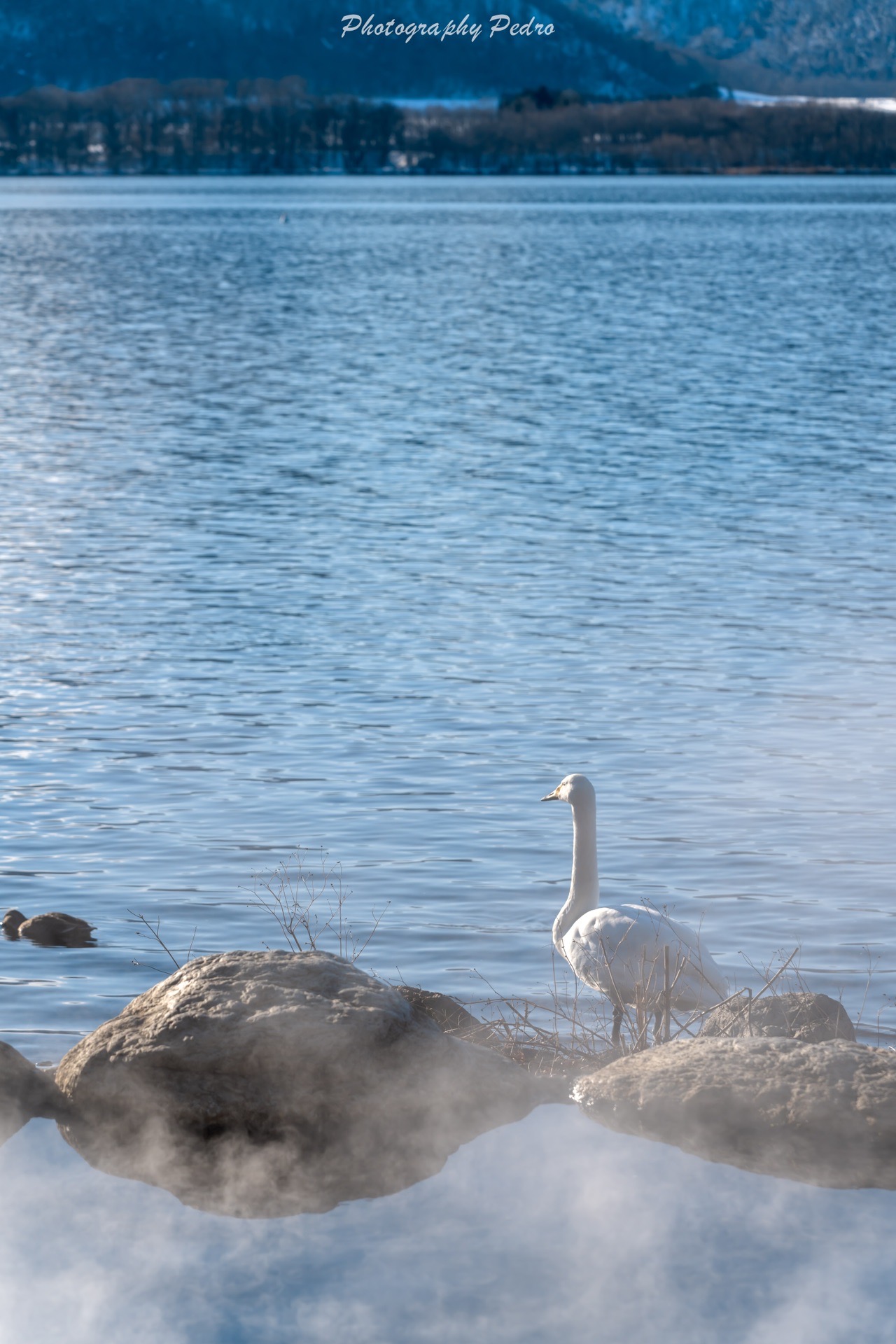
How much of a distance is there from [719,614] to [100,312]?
57612 mm

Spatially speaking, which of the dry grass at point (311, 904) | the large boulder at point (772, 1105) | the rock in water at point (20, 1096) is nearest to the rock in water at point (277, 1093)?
the rock in water at point (20, 1096)

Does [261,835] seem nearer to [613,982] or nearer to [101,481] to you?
[613,982]

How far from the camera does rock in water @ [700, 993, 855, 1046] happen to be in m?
11.1

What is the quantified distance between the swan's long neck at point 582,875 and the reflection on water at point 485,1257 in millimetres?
2008

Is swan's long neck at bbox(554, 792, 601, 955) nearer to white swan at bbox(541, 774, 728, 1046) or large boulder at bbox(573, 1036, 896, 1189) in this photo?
white swan at bbox(541, 774, 728, 1046)

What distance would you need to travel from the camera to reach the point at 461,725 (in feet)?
63.2

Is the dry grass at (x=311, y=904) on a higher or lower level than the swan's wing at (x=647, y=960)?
lower

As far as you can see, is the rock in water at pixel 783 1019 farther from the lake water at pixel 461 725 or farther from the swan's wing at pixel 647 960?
the lake water at pixel 461 725

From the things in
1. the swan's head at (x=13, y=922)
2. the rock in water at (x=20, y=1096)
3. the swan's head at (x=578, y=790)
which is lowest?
the swan's head at (x=13, y=922)

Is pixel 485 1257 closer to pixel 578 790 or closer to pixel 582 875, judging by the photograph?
pixel 582 875

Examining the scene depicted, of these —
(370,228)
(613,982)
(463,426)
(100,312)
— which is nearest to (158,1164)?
(613,982)

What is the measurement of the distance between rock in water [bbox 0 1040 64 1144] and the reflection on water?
0.57 ft

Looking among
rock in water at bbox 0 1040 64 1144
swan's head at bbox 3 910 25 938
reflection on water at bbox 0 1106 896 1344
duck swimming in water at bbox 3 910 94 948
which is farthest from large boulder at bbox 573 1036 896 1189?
swan's head at bbox 3 910 25 938

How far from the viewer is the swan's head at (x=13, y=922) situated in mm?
13812
